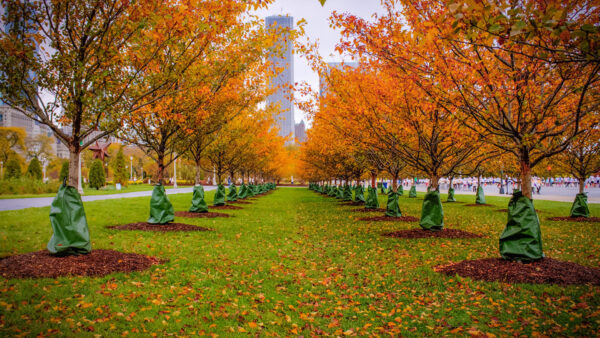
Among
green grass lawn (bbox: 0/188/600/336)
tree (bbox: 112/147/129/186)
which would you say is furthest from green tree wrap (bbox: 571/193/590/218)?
tree (bbox: 112/147/129/186)

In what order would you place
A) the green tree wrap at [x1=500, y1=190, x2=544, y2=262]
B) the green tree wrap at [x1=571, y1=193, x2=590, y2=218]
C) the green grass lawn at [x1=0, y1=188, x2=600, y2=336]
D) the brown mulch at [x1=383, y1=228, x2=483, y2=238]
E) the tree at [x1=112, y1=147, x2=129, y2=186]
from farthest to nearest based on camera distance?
the tree at [x1=112, y1=147, x2=129, y2=186] < the green tree wrap at [x1=571, y1=193, x2=590, y2=218] < the brown mulch at [x1=383, y1=228, x2=483, y2=238] < the green tree wrap at [x1=500, y1=190, x2=544, y2=262] < the green grass lawn at [x1=0, y1=188, x2=600, y2=336]

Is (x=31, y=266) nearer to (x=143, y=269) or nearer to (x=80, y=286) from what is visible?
(x=80, y=286)

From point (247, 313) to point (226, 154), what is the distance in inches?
695

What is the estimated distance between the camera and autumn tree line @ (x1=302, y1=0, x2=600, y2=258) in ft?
12.6

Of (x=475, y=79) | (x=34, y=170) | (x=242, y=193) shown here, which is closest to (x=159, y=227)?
(x=475, y=79)

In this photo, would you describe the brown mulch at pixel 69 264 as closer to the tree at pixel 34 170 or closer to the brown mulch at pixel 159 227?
the brown mulch at pixel 159 227

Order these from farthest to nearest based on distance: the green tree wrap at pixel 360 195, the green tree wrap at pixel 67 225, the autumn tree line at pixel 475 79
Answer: the green tree wrap at pixel 360 195
the green tree wrap at pixel 67 225
the autumn tree line at pixel 475 79

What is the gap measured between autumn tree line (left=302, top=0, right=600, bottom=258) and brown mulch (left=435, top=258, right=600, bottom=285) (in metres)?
0.69

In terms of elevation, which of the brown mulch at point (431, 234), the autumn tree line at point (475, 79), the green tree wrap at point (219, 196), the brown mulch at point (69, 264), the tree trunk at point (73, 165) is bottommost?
the brown mulch at point (431, 234)

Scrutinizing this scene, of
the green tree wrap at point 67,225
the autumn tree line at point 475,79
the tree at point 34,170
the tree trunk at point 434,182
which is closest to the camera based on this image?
the autumn tree line at point 475,79

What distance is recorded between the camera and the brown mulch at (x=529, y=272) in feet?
18.9

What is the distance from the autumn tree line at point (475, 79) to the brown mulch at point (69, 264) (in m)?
6.54

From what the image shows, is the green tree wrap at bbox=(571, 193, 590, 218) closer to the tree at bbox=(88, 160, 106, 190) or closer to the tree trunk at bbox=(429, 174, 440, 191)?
the tree trunk at bbox=(429, 174, 440, 191)

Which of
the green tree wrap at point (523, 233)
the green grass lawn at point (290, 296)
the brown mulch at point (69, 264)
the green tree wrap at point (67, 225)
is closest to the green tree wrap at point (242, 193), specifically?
the green grass lawn at point (290, 296)
